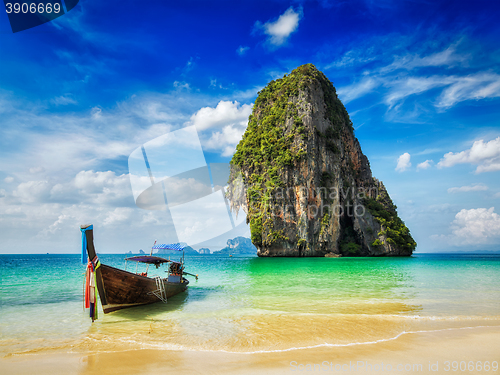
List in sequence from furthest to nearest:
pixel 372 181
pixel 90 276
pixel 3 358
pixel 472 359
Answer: pixel 372 181, pixel 90 276, pixel 3 358, pixel 472 359

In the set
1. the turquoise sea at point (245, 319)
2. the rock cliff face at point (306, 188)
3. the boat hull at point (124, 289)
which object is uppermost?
the rock cliff face at point (306, 188)

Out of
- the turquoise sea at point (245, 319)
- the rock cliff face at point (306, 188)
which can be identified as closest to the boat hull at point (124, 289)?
the turquoise sea at point (245, 319)

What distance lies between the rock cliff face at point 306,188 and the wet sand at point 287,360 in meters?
34.9

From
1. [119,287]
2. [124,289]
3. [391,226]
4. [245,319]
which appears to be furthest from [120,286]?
[391,226]

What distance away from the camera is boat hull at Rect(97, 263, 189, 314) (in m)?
8.39

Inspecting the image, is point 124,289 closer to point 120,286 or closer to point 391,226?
point 120,286

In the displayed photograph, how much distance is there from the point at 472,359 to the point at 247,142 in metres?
44.4

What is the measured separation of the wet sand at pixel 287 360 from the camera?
443 centimetres

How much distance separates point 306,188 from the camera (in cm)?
4116

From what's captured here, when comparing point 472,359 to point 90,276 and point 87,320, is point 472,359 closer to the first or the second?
point 90,276

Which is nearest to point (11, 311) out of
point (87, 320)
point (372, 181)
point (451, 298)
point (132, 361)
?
point (87, 320)

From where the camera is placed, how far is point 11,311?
30.1 feet

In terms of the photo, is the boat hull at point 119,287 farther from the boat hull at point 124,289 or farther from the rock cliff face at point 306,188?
the rock cliff face at point 306,188

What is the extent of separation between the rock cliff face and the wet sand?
115ft
